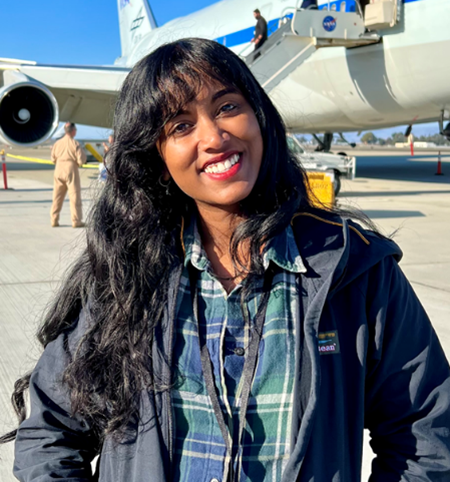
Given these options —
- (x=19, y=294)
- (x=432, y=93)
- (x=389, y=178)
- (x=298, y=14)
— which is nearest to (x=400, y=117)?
(x=432, y=93)

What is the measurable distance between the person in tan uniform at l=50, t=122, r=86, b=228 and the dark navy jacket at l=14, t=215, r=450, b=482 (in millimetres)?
7104

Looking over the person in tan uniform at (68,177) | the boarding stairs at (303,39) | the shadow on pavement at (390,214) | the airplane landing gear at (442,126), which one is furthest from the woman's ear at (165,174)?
the airplane landing gear at (442,126)

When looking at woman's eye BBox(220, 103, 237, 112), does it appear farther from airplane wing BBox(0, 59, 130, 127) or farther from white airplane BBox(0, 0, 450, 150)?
airplane wing BBox(0, 59, 130, 127)

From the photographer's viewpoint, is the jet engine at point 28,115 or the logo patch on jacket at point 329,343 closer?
the logo patch on jacket at point 329,343

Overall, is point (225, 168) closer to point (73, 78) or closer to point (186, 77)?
point (186, 77)

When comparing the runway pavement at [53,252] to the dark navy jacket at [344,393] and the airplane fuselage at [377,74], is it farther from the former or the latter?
the airplane fuselage at [377,74]

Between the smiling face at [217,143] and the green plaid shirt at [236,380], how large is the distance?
18 cm

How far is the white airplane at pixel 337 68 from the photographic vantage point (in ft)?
29.4

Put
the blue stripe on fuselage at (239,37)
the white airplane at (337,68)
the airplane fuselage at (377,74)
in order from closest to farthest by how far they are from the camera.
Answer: the airplane fuselage at (377,74)
the white airplane at (337,68)
the blue stripe on fuselage at (239,37)

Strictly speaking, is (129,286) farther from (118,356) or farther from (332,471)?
(332,471)

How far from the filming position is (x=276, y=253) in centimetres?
123

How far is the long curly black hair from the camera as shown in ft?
4.02

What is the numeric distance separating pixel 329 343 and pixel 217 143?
485 mm

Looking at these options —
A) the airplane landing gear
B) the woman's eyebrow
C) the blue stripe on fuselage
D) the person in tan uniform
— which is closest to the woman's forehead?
the woman's eyebrow
